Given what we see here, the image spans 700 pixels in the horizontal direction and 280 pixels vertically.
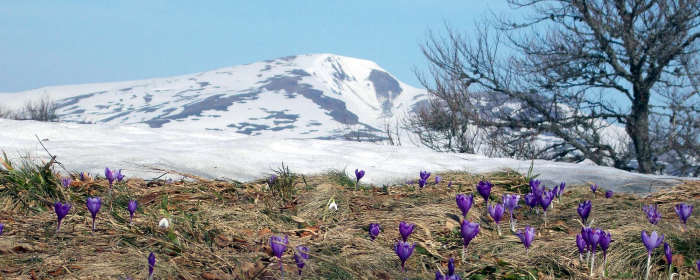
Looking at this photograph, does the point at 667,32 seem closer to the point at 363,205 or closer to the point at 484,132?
the point at 484,132

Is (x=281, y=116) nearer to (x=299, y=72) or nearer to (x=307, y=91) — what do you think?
(x=307, y=91)

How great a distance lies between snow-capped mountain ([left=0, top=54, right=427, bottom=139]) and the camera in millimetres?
67875

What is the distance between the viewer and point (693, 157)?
402 inches

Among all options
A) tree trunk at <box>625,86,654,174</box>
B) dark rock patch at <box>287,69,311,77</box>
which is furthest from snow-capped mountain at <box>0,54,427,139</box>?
tree trunk at <box>625,86,654,174</box>

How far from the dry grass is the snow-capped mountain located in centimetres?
5331

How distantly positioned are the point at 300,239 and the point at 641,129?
10893 mm

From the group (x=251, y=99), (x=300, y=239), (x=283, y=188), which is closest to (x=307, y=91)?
(x=251, y=99)

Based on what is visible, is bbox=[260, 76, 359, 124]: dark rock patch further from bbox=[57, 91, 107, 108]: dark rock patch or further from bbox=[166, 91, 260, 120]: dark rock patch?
bbox=[57, 91, 107, 108]: dark rock patch

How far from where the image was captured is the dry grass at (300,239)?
4.74ft

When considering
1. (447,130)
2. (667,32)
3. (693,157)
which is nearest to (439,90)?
(447,130)

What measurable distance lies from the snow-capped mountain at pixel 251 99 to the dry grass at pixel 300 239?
175 ft

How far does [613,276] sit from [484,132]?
10.2m

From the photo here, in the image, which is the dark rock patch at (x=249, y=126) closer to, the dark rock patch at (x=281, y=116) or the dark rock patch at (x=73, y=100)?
the dark rock patch at (x=281, y=116)

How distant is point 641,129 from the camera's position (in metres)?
10.6
